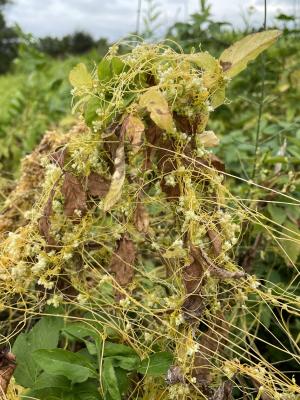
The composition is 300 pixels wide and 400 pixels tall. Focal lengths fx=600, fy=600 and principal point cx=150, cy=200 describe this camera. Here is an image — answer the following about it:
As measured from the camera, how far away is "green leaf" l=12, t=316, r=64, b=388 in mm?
1021

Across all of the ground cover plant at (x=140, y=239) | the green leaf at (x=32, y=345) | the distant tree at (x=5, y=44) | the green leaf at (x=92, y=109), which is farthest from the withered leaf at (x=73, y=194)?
the distant tree at (x=5, y=44)

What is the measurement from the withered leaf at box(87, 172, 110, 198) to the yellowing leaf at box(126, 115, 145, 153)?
0.31 feet

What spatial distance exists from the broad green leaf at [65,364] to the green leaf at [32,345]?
4.0 inches

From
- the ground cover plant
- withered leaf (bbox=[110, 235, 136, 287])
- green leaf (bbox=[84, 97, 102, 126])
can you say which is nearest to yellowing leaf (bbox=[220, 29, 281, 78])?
the ground cover plant

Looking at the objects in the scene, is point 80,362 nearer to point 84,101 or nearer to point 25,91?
point 84,101

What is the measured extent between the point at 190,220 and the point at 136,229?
0.10m

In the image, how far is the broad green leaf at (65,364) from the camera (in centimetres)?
91

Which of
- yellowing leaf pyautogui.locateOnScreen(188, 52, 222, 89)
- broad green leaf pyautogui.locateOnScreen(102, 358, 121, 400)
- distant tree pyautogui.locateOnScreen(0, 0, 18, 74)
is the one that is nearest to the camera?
broad green leaf pyautogui.locateOnScreen(102, 358, 121, 400)

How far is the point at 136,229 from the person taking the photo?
1.02 metres

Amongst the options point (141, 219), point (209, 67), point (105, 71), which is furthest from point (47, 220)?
point (209, 67)

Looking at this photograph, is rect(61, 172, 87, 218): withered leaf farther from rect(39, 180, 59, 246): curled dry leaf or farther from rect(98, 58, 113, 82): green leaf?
rect(98, 58, 113, 82): green leaf

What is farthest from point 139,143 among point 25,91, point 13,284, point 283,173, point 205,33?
point 25,91

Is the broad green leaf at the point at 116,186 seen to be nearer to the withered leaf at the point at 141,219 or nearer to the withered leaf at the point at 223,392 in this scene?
the withered leaf at the point at 141,219

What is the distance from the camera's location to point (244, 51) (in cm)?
103
